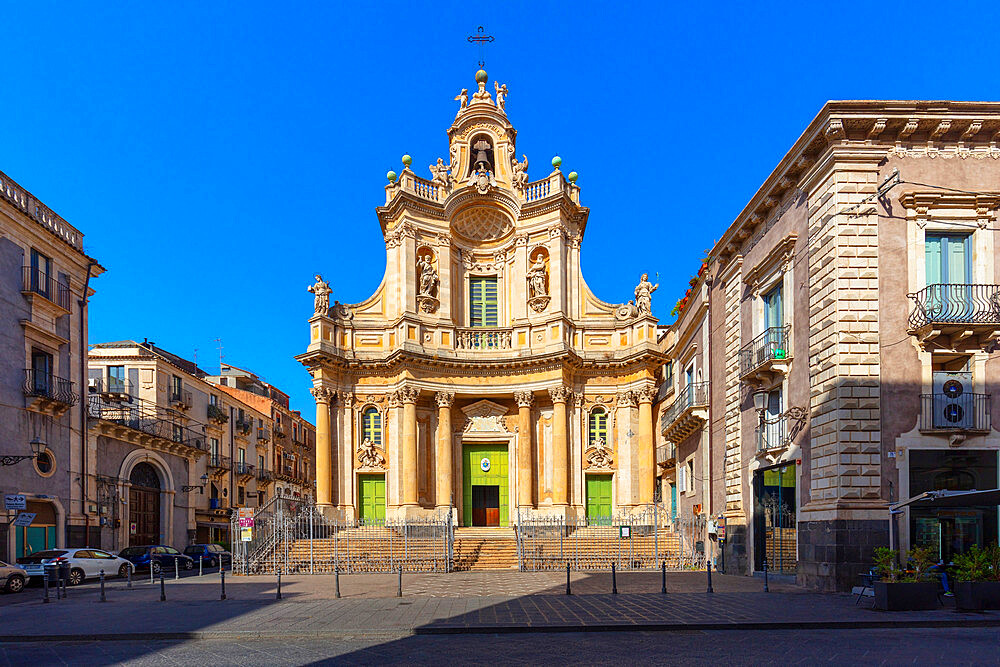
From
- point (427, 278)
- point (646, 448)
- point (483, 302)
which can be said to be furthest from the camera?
point (483, 302)

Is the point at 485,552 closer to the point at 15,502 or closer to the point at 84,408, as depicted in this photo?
the point at 15,502

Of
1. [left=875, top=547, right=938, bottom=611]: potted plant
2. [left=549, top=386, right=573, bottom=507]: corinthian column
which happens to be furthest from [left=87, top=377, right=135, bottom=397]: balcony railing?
[left=875, top=547, right=938, bottom=611]: potted plant

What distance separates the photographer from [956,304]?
61.1 ft

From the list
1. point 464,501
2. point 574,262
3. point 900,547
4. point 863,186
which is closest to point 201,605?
point 900,547

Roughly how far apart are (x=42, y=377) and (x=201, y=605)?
1669 centimetres

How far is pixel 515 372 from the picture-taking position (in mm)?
39812

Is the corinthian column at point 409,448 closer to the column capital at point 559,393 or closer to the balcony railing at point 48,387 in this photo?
the column capital at point 559,393

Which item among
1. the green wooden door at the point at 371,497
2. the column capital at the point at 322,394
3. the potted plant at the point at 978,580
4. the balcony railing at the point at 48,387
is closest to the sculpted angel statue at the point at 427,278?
the column capital at the point at 322,394

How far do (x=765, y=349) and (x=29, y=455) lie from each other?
25039 mm

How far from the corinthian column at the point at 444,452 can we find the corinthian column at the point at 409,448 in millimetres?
1182

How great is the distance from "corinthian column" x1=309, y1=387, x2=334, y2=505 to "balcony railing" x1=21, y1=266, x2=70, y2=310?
1107 cm

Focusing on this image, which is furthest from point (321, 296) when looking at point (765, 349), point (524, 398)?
point (765, 349)

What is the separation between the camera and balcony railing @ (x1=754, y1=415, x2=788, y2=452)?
21.5m

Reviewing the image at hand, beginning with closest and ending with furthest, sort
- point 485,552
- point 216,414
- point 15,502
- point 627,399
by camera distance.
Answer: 1. point 15,502
2. point 485,552
3. point 627,399
4. point 216,414
